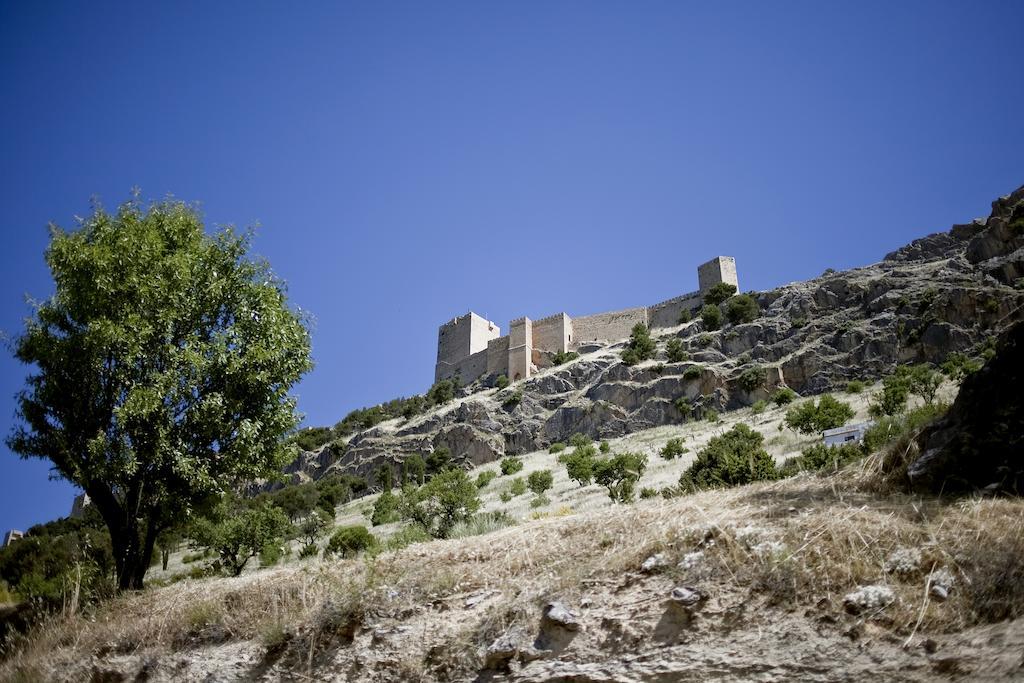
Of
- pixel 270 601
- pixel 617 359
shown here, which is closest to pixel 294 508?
pixel 617 359

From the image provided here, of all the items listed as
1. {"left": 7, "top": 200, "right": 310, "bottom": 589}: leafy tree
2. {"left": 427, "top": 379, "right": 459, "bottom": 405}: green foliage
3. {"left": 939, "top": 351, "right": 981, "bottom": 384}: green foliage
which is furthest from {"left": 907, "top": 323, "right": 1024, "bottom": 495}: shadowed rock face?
{"left": 427, "top": 379, "right": 459, "bottom": 405}: green foliage

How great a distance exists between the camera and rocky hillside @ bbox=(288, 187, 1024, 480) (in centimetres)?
3878

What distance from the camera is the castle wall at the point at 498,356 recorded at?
241 ft

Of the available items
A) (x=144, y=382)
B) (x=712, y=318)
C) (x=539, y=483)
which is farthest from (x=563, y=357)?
(x=144, y=382)

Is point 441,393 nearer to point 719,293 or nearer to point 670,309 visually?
point 670,309

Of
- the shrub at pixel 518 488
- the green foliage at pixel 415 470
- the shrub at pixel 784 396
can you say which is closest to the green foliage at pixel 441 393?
the green foliage at pixel 415 470

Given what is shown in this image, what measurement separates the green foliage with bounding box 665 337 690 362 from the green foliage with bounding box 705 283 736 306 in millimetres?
11881

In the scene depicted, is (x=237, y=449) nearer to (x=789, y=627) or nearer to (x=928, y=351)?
(x=789, y=627)

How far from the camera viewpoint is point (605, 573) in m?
4.57

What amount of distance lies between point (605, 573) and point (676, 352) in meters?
49.2

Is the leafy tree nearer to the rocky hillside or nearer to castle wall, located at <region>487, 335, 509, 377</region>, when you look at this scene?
the rocky hillside

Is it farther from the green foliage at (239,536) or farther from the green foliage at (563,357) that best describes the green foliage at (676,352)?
the green foliage at (239,536)

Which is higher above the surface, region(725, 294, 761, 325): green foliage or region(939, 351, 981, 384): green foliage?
region(725, 294, 761, 325): green foliage

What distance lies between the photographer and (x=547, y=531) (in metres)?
6.10
